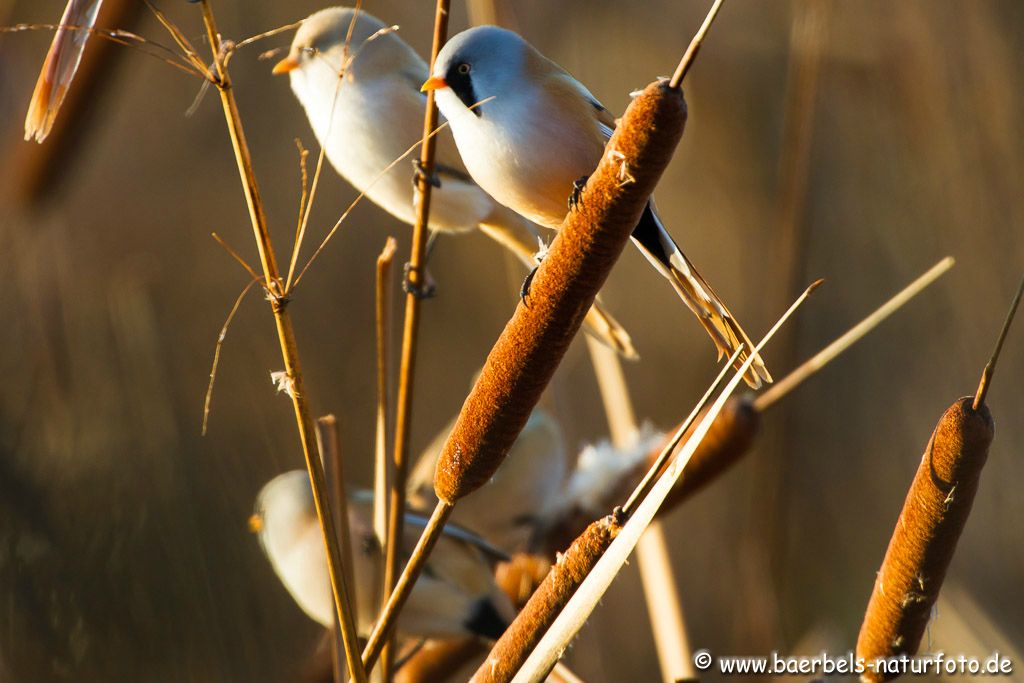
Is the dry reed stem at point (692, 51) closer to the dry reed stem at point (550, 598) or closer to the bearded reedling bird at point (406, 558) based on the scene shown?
the dry reed stem at point (550, 598)

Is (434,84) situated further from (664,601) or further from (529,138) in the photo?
(664,601)

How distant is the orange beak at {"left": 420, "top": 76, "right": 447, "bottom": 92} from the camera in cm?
81

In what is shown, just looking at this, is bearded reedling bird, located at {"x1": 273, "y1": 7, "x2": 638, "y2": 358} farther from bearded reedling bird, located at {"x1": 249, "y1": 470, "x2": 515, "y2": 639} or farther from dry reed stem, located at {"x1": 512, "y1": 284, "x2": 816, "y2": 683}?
dry reed stem, located at {"x1": 512, "y1": 284, "x2": 816, "y2": 683}

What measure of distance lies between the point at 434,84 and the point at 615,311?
6.04ft

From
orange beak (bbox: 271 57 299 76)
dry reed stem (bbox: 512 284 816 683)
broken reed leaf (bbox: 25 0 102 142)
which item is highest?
broken reed leaf (bbox: 25 0 102 142)

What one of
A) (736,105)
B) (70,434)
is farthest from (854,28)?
(70,434)

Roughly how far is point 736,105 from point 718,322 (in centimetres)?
188

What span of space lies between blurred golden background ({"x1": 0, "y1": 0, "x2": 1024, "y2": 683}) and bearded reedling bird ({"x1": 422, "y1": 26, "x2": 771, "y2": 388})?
2.02ft

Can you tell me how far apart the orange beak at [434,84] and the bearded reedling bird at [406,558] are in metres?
0.72

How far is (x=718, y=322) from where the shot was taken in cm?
84

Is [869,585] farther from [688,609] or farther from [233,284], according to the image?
[233,284]

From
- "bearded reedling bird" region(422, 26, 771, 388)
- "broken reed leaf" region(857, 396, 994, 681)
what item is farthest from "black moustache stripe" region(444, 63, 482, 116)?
"broken reed leaf" region(857, 396, 994, 681)

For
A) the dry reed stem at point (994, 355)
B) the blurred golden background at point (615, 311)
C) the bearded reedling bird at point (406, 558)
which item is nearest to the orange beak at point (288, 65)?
the blurred golden background at point (615, 311)

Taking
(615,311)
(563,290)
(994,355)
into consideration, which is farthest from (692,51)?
(615,311)
